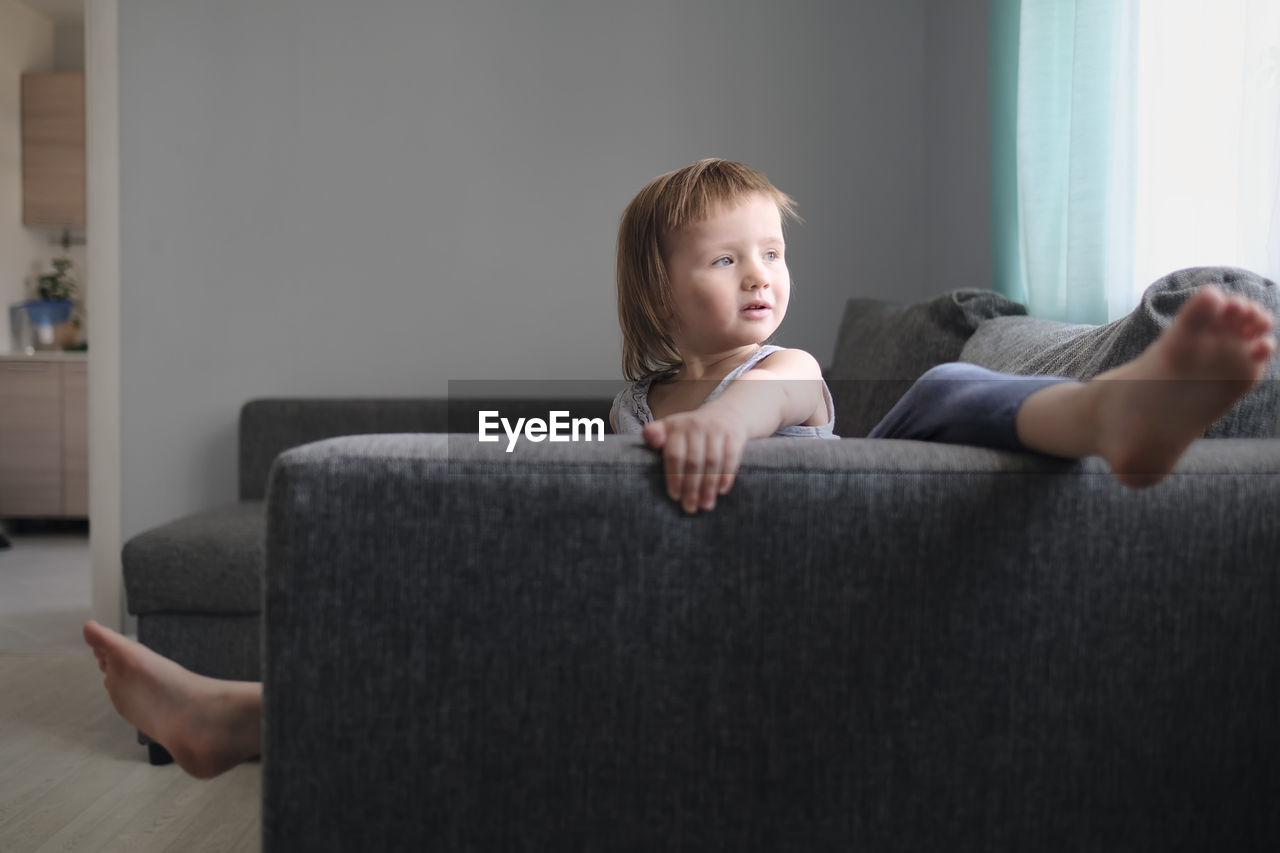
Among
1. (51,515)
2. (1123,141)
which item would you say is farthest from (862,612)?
(51,515)

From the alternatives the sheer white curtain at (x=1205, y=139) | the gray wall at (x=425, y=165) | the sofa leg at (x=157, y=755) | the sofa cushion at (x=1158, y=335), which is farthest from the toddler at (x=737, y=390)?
the gray wall at (x=425, y=165)

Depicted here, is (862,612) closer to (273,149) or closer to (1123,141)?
(1123,141)

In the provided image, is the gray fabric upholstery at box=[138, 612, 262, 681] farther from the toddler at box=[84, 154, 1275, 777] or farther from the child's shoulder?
the child's shoulder

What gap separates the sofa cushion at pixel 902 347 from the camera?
6.61 ft

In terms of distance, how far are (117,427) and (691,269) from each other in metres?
2.26

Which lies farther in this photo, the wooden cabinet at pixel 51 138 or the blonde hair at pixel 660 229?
the wooden cabinet at pixel 51 138

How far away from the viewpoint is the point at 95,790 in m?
1.87

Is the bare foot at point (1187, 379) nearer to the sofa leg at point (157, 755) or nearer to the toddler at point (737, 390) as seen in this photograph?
→ the toddler at point (737, 390)

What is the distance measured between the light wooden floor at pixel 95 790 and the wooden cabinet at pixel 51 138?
355cm

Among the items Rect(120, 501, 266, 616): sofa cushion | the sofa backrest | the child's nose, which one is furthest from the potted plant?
the child's nose

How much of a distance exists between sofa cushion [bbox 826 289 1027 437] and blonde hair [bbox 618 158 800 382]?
2.14 ft

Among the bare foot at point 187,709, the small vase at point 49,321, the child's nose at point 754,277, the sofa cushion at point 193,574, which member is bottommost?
the sofa cushion at point 193,574

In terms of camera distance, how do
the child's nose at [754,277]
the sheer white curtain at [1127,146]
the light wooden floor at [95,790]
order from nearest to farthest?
1. the child's nose at [754,277]
2. the sheer white curtain at [1127,146]
3. the light wooden floor at [95,790]

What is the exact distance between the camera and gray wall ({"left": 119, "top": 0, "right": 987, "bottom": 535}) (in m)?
2.95
